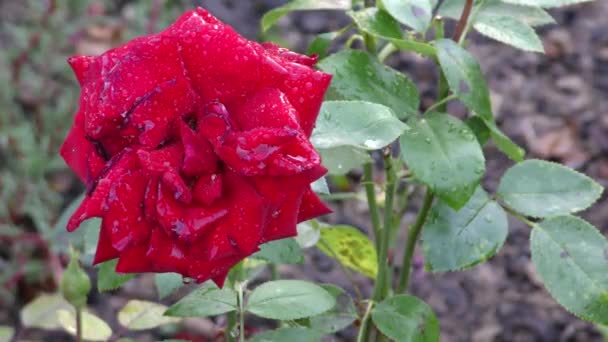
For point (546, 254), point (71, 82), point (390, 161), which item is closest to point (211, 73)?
point (390, 161)

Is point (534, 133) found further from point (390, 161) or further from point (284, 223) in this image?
point (284, 223)

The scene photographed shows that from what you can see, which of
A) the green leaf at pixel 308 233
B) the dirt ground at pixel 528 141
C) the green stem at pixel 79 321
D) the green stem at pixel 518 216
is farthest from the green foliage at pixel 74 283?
the dirt ground at pixel 528 141

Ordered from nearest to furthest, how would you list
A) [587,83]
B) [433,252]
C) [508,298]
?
1. [433,252]
2. [508,298]
3. [587,83]

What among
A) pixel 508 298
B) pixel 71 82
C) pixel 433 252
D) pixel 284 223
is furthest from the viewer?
pixel 71 82

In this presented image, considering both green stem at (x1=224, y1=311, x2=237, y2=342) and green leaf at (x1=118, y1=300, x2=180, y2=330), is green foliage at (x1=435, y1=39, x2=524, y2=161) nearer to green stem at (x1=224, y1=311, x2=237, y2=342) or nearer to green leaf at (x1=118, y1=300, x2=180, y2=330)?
green stem at (x1=224, y1=311, x2=237, y2=342)

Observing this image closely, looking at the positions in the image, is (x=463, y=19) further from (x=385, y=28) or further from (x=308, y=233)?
(x=308, y=233)

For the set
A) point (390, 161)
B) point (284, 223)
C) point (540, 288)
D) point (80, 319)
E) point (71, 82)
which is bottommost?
point (540, 288)

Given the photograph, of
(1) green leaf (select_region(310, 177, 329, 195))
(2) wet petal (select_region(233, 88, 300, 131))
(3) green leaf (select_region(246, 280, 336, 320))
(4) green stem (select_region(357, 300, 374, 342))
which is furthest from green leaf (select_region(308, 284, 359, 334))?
(2) wet petal (select_region(233, 88, 300, 131))
